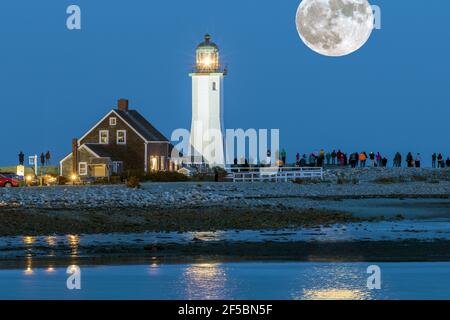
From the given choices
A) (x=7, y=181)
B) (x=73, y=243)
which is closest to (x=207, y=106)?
(x=7, y=181)

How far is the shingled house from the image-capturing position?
6406 cm

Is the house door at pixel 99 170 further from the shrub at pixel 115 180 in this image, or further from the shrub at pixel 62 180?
the shrub at pixel 62 180

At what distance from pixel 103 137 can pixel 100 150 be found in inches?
85.1

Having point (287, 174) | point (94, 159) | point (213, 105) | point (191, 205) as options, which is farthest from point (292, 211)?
point (213, 105)

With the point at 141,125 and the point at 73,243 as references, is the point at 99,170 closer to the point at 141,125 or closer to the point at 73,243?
the point at 141,125

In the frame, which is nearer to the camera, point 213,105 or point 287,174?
point 287,174

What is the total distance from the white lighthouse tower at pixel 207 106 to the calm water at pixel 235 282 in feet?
168

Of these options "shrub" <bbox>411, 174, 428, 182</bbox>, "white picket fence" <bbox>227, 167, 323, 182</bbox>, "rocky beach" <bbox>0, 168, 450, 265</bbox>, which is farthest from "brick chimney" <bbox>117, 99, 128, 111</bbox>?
"rocky beach" <bbox>0, 168, 450, 265</bbox>

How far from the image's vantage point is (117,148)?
66000 millimetres

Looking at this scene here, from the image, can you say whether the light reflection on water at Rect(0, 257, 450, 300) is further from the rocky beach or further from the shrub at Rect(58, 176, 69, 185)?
the shrub at Rect(58, 176, 69, 185)

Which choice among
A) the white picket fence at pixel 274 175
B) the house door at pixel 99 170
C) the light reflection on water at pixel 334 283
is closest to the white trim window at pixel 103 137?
the house door at pixel 99 170
